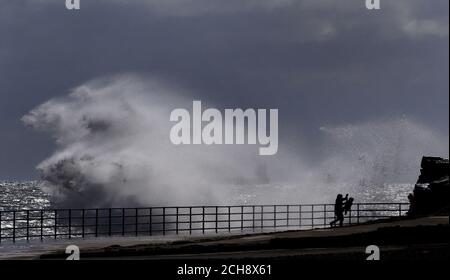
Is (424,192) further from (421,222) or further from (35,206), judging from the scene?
(35,206)

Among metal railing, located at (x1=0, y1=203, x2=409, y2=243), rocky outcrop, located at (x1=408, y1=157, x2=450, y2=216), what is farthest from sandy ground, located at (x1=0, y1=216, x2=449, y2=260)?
rocky outcrop, located at (x1=408, y1=157, x2=450, y2=216)

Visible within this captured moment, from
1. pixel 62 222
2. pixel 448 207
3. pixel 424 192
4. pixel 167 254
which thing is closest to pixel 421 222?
pixel 448 207

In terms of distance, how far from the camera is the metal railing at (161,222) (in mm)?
29312

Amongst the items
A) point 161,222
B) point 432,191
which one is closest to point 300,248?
point 161,222

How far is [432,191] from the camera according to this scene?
36156mm

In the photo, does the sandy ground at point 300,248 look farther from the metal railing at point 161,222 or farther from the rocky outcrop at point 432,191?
the rocky outcrop at point 432,191

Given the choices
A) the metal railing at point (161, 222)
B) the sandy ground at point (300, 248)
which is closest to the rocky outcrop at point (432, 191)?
the metal railing at point (161, 222)

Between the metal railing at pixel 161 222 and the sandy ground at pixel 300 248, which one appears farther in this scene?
the metal railing at pixel 161 222

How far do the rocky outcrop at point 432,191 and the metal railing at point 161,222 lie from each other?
0.96 meters

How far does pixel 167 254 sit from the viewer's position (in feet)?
67.4

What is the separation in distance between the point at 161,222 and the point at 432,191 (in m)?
13.2

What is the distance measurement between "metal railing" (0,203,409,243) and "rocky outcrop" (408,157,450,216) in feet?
3.14

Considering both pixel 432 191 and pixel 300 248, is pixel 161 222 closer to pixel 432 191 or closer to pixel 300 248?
pixel 300 248

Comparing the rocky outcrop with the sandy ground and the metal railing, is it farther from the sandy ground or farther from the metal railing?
the sandy ground
